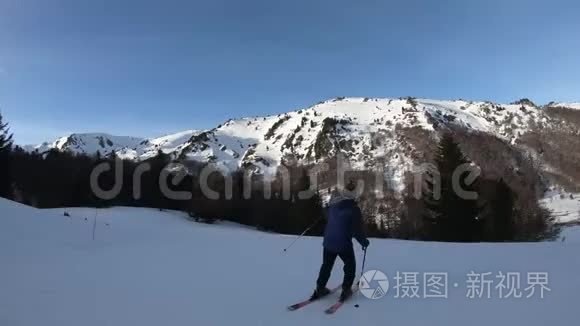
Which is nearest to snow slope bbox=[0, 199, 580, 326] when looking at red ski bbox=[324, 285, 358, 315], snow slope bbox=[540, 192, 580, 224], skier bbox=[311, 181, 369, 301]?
red ski bbox=[324, 285, 358, 315]

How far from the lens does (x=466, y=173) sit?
1212 inches

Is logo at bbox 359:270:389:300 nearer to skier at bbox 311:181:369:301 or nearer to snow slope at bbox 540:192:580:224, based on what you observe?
skier at bbox 311:181:369:301

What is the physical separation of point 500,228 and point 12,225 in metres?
37.7

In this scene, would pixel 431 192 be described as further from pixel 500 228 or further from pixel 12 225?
pixel 12 225

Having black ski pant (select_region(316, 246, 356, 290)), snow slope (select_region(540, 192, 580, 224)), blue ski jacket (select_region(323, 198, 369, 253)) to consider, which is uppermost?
blue ski jacket (select_region(323, 198, 369, 253))

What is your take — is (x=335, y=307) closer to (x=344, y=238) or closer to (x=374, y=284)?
(x=344, y=238)

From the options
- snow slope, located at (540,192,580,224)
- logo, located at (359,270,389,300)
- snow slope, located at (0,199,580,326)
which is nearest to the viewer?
snow slope, located at (0,199,580,326)

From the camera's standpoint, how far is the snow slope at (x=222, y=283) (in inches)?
205

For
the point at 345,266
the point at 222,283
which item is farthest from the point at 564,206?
the point at 222,283

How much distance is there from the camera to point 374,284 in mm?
6863

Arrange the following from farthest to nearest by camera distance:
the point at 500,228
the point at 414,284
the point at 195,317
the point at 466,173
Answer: the point at 500,228
the point at 466,173
the point at 414,284
the point at 195,317

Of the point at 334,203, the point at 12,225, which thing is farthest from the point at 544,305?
the point at 12,225

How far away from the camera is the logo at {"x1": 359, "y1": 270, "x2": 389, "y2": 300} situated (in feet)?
20.6

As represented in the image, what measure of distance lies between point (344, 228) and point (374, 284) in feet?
5.06
